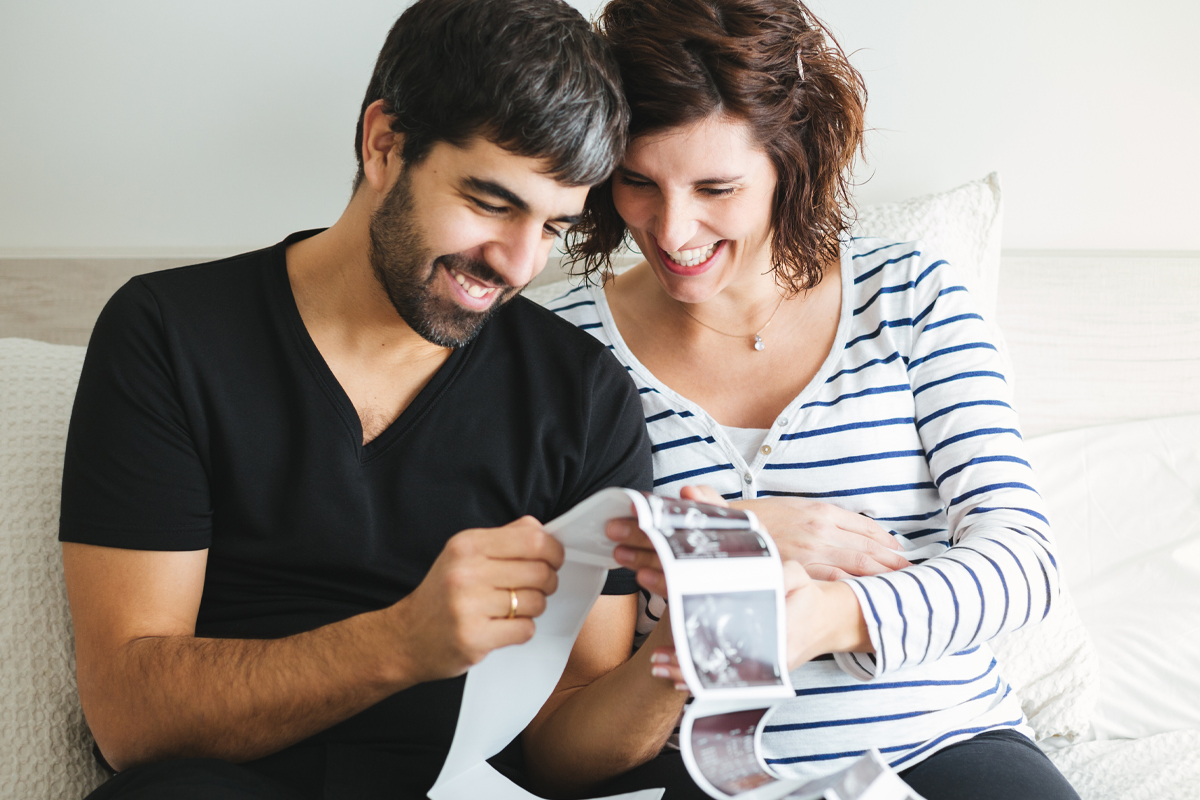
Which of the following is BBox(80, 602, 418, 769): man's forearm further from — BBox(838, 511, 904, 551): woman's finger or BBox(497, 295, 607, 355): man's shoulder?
BBox(838, 511, 904, 551): woman's finger

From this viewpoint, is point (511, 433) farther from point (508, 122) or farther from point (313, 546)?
point (508, 122)

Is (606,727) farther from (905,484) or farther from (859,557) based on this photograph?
(905,484)

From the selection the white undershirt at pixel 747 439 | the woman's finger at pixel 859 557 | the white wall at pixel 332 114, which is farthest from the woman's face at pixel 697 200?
the white wall at pixel 332 114

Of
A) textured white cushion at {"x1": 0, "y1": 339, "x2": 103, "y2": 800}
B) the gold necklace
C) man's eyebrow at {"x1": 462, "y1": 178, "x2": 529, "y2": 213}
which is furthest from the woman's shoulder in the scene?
textured white cushion at {"x1": 0, "y1": 339, "x2": 103, "y2": 800}

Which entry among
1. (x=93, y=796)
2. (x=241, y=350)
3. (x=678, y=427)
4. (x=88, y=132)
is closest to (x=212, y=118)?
(x=88, y=132)

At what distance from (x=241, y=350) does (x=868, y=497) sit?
2.89 feet

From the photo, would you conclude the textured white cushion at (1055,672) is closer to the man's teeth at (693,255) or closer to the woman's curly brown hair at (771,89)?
the woman's curly brown hair at (771,89)

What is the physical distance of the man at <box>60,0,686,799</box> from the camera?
1.03m

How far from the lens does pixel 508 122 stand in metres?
1.08

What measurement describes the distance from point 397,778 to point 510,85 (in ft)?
2.75

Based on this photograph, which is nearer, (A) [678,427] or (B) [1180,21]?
(A) [678,427]

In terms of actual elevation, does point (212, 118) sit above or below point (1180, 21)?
below

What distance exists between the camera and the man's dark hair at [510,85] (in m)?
1.08

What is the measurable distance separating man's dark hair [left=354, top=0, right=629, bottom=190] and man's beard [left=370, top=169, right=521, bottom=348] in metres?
0.07
